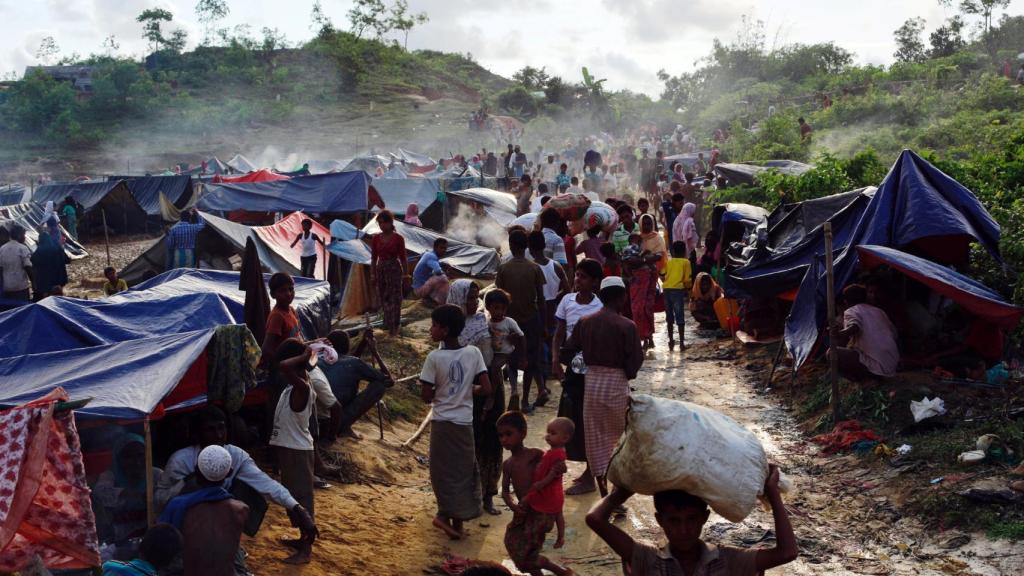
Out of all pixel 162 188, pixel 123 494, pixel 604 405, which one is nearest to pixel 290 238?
pixel 604 405

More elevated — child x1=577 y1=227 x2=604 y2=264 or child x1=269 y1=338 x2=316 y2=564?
child x1=577 y1=227 x2=604 y2=264

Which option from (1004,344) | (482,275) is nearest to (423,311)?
(482,275)

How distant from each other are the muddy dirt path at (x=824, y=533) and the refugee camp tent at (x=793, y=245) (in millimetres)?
2383

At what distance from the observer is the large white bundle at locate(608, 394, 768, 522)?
3014mm

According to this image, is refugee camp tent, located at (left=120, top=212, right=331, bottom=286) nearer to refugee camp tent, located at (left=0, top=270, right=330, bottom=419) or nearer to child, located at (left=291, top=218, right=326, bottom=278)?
child, located at (left=291, top=218, right=326, bottom=278)

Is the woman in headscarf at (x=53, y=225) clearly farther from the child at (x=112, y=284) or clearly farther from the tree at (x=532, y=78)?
the tree at (x=532, y=78)

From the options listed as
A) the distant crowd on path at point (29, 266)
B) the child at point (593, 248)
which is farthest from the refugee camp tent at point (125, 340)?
the distant crowd on path at point (29, 266)

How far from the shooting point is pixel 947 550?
6.54 m

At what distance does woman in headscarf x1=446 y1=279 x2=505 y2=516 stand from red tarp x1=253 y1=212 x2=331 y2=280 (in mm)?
8544

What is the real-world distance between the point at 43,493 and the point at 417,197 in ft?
61.8

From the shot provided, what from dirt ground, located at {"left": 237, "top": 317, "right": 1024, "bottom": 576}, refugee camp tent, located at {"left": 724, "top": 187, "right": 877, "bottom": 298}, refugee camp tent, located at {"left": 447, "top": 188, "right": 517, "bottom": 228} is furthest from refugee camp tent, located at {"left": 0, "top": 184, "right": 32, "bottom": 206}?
dirt ground, located at {"left": 237, "top": 317, "right": 1024, "bottom": 576}

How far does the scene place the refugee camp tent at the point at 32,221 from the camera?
80.7ft

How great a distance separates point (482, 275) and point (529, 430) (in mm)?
8354

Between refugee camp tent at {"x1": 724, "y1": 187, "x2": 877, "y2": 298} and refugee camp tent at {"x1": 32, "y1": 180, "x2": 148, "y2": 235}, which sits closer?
refugee camp tent at {"x1": 724, "y1": 187, "x2": 877, "y2": 298}
